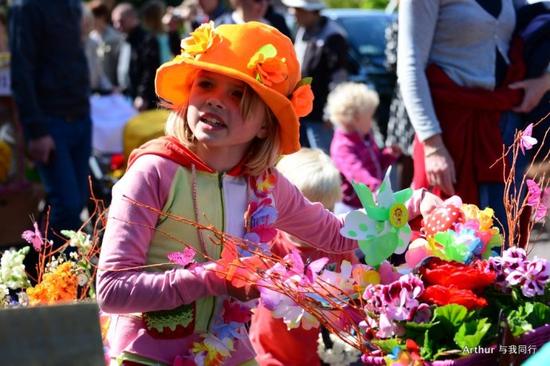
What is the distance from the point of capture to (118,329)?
9.30 ft

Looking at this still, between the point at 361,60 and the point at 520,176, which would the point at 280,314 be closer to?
the point at 520,176

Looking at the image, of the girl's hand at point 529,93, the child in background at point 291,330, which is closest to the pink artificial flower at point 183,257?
the child in background at point 291,330

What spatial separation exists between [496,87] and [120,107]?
5.35 meters

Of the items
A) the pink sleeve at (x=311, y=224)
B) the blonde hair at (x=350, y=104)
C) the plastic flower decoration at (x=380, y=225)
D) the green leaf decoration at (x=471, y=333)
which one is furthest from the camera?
the blonde hair at (x=350, y=104)

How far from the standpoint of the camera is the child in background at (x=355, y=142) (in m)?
6.12

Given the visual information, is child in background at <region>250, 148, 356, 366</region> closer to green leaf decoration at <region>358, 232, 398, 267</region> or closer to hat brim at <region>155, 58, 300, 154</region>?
hat brim at <region>155, 58, 300, 154</region>

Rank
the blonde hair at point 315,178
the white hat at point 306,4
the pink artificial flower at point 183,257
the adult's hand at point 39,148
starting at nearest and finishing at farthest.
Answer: the pink artificial flower at point 183,257
the blonde hair at point 315,178
the adult's hand at point 39,148
the white hat at point 306,4

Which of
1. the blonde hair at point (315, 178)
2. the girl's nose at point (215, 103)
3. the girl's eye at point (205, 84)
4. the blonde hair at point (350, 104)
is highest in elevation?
the girl's eye at point (205, 84)

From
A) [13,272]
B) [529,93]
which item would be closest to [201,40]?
[13,272]

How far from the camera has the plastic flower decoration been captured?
8.60ft

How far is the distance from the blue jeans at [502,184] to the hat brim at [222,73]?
45.2 inches

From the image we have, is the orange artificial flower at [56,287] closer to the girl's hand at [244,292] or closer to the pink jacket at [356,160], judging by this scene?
the girl's hand at [244,292]

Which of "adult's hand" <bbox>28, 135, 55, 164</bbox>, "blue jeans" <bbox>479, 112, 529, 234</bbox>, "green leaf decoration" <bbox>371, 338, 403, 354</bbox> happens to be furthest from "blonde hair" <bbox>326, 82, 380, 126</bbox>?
"green leaf decoration" <bbox>371, 338, 403, 354</bbox>

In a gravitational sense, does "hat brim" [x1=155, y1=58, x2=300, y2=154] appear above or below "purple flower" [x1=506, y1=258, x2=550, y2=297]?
above
